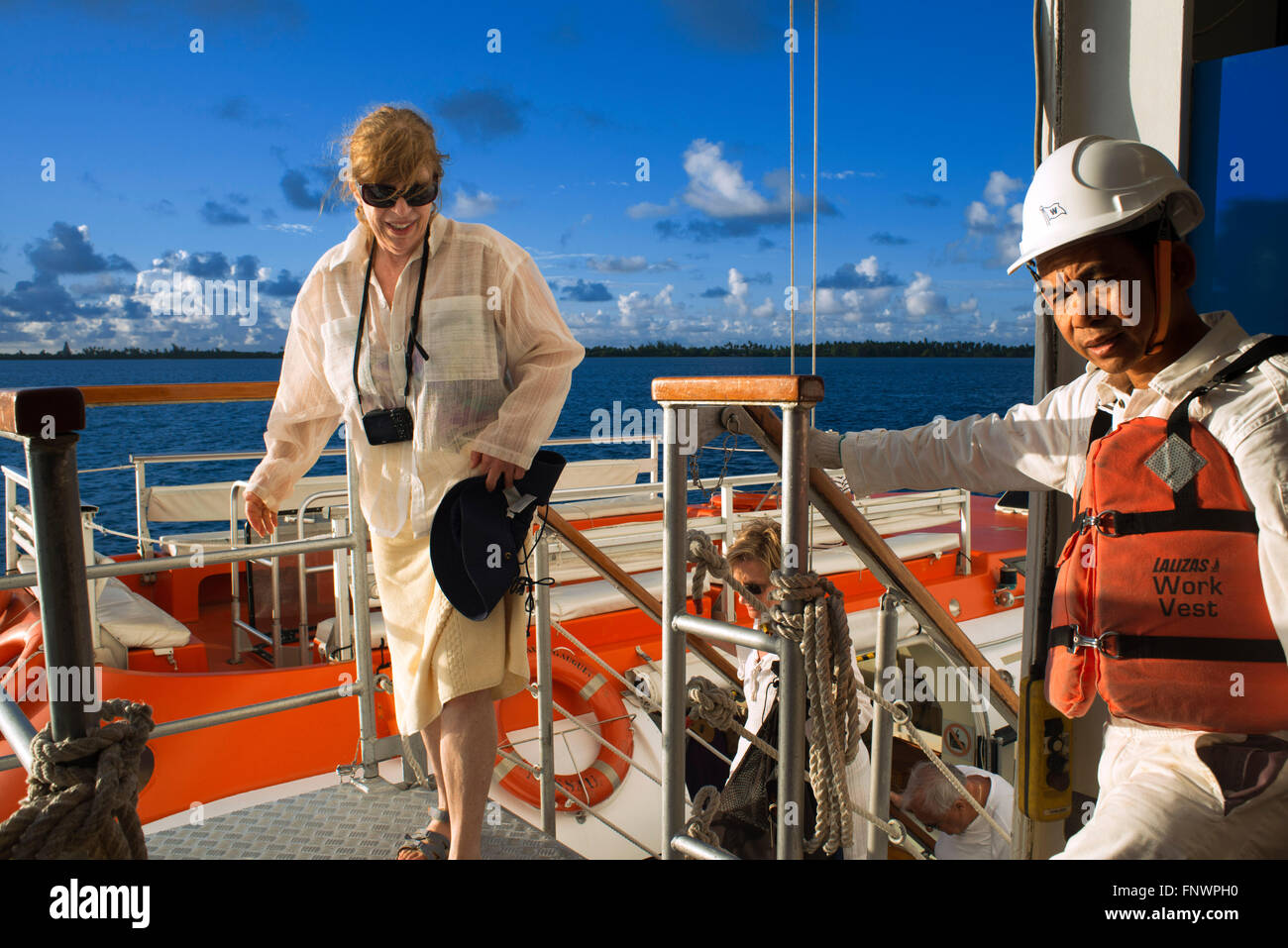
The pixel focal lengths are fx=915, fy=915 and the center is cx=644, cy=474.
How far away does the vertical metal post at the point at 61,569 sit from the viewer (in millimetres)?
850

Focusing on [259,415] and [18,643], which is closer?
[18,643]

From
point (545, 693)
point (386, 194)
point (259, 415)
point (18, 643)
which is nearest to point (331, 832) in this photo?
point (545, 693)

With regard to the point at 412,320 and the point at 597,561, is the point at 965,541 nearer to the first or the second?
the point at 597,561

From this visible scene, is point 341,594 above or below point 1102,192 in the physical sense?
below

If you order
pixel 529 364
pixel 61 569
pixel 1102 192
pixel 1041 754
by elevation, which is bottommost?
pixel 1041 754

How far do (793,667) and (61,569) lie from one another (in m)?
0.86

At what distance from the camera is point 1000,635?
6.08m

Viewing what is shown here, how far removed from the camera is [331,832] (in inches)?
88.3

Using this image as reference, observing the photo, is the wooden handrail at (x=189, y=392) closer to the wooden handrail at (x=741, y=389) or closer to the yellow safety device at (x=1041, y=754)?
the wooden handrail at (x=741, y=389)

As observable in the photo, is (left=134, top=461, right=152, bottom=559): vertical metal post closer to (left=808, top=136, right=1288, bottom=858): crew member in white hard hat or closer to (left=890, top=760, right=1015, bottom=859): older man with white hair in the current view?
(left=890, top=760, right=1015, bottom=859): older man with white hair

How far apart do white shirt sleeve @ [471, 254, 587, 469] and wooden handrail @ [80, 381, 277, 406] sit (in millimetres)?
850

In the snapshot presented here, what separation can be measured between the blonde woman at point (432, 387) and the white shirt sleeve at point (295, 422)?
187mm
